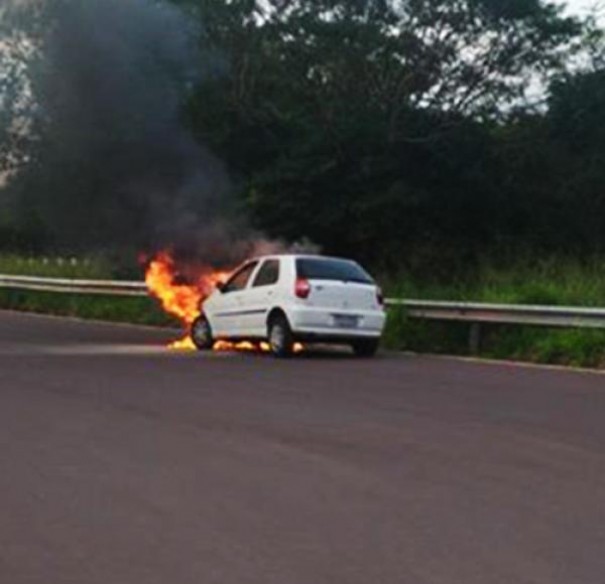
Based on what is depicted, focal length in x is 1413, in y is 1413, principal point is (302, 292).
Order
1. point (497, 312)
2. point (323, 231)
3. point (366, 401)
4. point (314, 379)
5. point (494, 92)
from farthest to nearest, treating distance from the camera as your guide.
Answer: point (494, 92) → point (323, 231) → point (497, 312) → point (314, 379) → point (366, 401)

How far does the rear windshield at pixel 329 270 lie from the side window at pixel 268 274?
0.42 meters

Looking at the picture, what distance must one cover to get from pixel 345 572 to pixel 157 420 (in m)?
5.79

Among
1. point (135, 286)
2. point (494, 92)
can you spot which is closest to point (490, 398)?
point (135, 286)

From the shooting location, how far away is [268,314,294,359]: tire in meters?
20.1

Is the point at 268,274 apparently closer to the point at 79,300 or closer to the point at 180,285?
the point at 180,285

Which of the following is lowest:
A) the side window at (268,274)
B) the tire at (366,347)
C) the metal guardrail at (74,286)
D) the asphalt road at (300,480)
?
the asphalt road at (300,480)

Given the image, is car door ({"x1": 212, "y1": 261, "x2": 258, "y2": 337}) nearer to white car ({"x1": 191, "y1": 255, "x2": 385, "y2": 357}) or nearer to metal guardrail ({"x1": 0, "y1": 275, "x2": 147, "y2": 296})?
white car ({"x1": 191, "y1": 255, "x2": 385, "y2": 357})

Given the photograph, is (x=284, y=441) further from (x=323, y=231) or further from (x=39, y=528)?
(x=323, y=231)

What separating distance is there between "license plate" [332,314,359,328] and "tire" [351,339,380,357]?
0.34 m

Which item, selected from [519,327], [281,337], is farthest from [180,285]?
[519,327]

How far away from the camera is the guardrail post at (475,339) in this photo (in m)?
20.9

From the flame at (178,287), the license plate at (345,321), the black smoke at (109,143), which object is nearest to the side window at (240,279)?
the license plate at (345,321)

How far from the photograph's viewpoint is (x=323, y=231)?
34.3 metres

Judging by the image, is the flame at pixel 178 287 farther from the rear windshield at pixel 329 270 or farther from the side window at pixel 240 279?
the rear windshield at pixel 329 270
